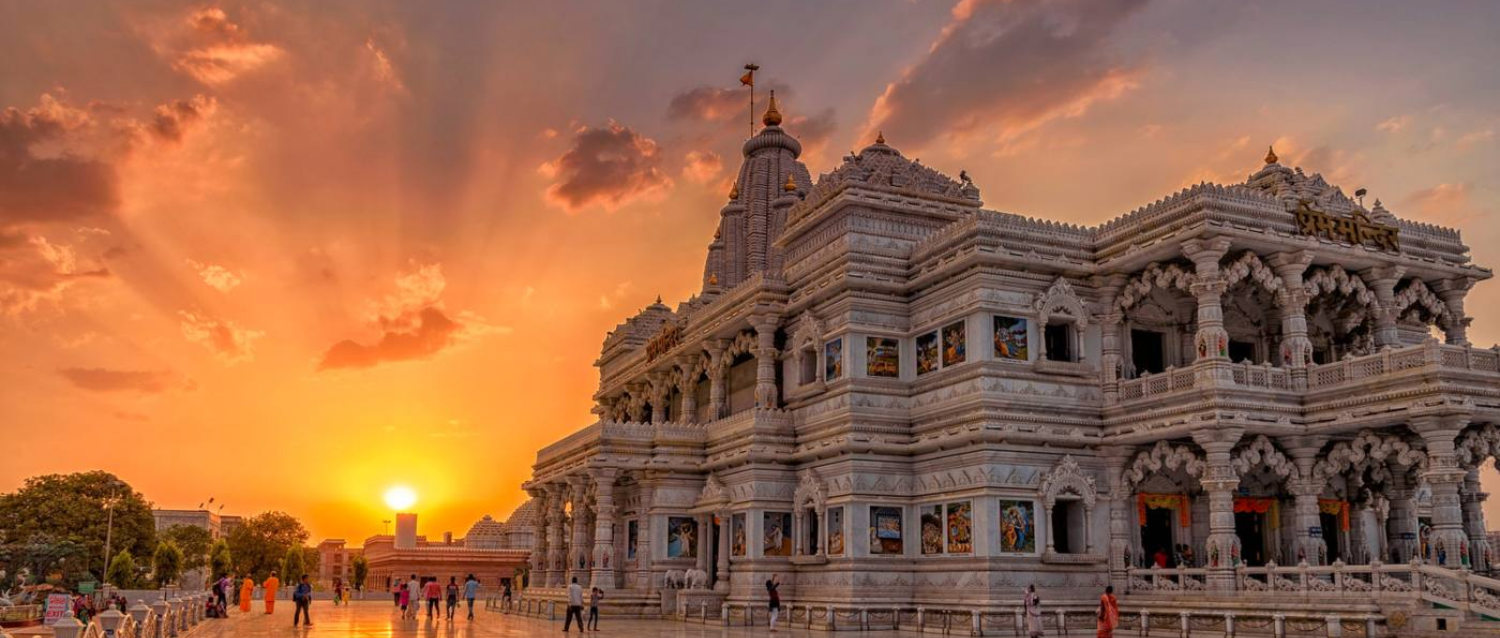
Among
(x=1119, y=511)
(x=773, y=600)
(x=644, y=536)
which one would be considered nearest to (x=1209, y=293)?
(x=1119, y=511)

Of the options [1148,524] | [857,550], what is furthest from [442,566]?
[1148,524]

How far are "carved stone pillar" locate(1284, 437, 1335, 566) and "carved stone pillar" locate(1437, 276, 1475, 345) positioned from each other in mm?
7209

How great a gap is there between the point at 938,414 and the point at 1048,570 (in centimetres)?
505

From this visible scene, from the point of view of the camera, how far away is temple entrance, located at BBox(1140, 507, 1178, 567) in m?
33.0

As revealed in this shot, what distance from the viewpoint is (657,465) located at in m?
39.7

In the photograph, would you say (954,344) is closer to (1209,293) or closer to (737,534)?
(1209,293)

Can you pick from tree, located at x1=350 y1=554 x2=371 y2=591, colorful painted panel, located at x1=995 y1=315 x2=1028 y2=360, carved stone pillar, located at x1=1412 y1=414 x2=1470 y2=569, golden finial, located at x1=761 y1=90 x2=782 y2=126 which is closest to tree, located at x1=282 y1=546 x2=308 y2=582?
tree, located at x1=350 y1=554 x2=371 y2=591

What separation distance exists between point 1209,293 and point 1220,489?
15.7ft

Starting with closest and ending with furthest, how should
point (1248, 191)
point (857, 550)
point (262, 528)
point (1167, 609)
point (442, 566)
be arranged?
1. point (1167, 609)
2. point (1248, 191)
3. point (857, 550)
4. point (442, 566)
5. point (262, 528)

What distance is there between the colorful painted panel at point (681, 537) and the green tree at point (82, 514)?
4670 cm

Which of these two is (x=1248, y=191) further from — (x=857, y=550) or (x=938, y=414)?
(x=857, y=550)

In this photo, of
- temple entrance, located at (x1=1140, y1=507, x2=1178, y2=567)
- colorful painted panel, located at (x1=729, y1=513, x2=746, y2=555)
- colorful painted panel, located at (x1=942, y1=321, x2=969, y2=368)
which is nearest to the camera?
temple entrance, located at (x1=1140, y1=507, x2=1178, y2=567)

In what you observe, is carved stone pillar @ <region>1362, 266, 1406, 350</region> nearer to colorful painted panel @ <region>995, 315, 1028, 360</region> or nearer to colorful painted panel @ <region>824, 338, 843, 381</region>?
colorful painted panel @ <region>995, 315, 1028, 360</region>

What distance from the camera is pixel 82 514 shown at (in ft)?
238
